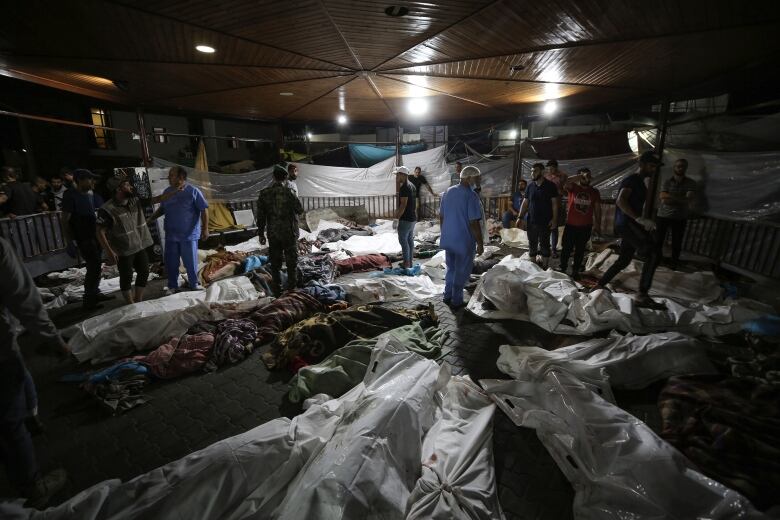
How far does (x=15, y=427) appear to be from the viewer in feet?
→ 6.11

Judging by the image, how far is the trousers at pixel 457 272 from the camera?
4633 millimetres

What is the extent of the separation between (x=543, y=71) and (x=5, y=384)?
6.64 meters

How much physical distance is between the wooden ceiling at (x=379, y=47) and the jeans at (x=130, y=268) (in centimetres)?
250

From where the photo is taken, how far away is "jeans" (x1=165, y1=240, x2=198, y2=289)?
517 cm

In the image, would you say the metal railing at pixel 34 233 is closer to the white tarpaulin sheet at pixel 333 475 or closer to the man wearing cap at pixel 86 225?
the man wearing cap at pixel 86 225

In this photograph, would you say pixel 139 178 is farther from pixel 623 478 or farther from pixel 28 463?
pixel 623 478

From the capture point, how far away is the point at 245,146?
21.0m

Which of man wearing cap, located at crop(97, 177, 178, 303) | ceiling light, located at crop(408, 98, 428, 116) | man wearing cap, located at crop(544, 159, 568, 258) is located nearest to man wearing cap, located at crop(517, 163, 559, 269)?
man wearing cap, located at crop(544, 159, 568, 258)

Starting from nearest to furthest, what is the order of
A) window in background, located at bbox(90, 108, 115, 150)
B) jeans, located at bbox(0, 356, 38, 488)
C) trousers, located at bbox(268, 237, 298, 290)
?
jeans, located at bbox(0, 356, 38, 488)
trousers, located at bbox(268, 237, 298, 290)
window in background, located at bbox(90, 108, 115, 150)

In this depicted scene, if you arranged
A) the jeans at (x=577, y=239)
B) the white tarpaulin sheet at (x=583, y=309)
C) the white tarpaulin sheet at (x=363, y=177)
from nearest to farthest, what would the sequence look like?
the white tarpaulin sheet at (x=583, y=309)
the jeans at (x=577, y=239)
the white tarpaulin sheet at (x=363, y=177)

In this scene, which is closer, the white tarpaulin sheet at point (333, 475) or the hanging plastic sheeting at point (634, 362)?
the white tarpaulin sheet at point (333, 475)

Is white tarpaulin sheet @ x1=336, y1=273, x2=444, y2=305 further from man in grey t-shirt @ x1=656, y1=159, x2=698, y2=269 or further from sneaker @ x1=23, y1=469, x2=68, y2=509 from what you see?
man in grey t-shirt @ x1=656, y1=159, x2=698, y2=269

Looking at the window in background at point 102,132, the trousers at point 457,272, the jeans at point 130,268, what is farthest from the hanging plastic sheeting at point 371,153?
the window in background at point 102,132

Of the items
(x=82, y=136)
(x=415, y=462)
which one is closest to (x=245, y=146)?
(x=82, y=136)
